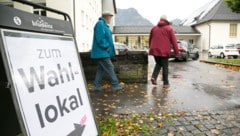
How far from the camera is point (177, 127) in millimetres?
4898

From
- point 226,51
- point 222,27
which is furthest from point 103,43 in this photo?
Answer: point 222,27

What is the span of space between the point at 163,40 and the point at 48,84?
7.02 metres

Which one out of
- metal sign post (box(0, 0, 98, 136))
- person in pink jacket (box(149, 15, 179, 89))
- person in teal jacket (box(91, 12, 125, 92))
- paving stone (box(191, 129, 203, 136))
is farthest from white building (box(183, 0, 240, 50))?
metal sign post (box(0, 0, 98, 136))

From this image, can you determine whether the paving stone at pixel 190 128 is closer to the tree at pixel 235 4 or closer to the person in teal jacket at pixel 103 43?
the person in teal jacket at pixel 103 43

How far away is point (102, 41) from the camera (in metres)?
7.59

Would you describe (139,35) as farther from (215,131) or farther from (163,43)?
(215,131)

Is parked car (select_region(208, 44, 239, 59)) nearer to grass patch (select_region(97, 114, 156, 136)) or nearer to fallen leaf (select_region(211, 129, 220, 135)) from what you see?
grass patch (select_region(97, 114, 156, 136))

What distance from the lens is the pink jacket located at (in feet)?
30.0

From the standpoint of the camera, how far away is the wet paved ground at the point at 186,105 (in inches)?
194

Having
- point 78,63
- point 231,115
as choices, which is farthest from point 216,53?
point 78,63

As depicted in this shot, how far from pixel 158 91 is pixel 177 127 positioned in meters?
3.48

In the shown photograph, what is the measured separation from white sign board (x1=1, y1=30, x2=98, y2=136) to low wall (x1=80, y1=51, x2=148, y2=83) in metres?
6.26

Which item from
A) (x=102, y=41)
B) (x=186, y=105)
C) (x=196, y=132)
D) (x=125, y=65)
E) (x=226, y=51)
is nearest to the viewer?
(x=196, y=132)

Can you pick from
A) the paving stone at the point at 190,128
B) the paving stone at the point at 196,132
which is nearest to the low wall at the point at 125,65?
the paving stone at the point at 190,128
